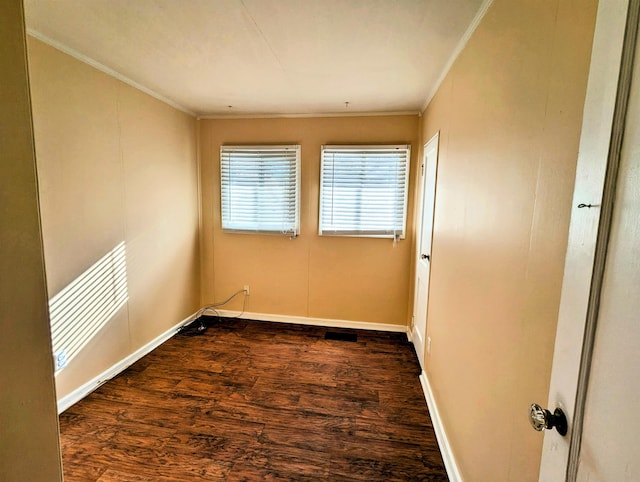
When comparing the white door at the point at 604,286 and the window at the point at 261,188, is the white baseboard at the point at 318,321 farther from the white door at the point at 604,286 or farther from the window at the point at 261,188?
the white door at the point at 604,286

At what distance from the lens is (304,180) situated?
340 centimetres

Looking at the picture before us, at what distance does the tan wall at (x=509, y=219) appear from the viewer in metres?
0.82

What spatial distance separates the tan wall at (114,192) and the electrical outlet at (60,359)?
0.07 metres

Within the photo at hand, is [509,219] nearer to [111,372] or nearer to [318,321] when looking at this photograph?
[318,321]

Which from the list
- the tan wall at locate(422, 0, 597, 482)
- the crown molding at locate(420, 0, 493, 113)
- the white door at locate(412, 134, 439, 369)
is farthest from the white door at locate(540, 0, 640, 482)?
the white door at locate(412, 134, 439, 369)

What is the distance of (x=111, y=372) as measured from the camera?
2.44 meters

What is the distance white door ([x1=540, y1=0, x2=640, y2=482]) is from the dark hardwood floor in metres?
1.40

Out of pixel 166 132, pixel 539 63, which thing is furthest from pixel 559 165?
pixel 166 132

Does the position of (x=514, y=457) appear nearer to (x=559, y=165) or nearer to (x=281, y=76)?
(x=559, y=165)

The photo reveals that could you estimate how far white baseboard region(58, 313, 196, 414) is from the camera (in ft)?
6.82

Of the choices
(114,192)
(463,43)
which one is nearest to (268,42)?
(463,43)

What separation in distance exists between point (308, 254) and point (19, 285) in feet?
9.24

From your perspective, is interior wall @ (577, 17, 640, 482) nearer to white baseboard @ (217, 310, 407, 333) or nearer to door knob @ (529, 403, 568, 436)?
door knob @ (529, 403, 568, 436)

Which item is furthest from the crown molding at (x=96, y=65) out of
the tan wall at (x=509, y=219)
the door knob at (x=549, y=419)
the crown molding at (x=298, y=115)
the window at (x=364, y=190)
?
the door knob at (x=549, y=419)
